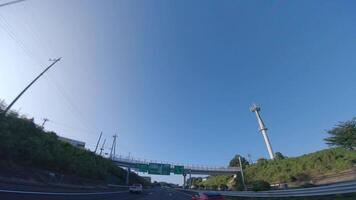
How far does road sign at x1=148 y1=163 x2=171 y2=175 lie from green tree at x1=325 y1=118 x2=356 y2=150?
133 feet

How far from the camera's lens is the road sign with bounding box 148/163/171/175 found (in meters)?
63.6

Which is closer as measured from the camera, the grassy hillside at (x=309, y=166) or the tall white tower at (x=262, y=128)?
the grassy hillside at (x=309, y=166)

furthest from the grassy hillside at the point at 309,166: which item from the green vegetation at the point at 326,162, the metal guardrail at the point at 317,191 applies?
the metal guardrail at the point at 317,191

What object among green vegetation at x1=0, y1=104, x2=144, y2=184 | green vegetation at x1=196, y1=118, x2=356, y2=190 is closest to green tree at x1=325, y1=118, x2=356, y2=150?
green vegetation at x1=196, y1=118, x2=356, y2=190

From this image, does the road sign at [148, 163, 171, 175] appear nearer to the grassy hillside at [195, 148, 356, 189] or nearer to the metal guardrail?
the grassy hillside at [195, 148, 356, 189]

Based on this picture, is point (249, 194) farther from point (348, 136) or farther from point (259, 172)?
point (259, 172)

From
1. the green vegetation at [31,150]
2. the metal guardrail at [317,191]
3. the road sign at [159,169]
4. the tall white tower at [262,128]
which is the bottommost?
the metal guardrail at [317,191]

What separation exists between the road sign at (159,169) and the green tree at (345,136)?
40.6 metres

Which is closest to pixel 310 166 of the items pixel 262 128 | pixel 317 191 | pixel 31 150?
pixel 317 191

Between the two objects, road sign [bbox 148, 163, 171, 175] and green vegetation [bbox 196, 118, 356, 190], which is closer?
green vegetation [bbox 196, 118, 356, 190]

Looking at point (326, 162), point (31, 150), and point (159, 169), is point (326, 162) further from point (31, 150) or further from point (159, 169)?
point (31, 150)

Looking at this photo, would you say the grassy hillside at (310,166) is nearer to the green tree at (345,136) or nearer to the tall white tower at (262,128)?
the green tree at (345,136)

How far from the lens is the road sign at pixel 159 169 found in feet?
209

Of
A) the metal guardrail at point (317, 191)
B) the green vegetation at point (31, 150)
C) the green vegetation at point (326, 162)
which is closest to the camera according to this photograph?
the metal guardrail at point (317, 191)
